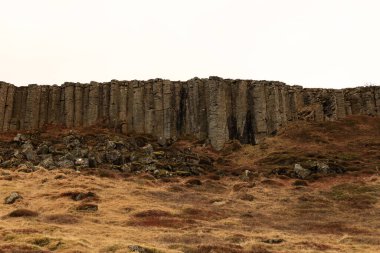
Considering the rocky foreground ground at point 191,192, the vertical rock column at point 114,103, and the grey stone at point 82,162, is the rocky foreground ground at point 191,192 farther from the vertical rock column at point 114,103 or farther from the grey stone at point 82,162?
the vertical rock column at point 114,103

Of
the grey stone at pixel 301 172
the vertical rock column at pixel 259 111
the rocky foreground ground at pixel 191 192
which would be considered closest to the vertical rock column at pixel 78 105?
the rocky foreground ground at pixel 191 192

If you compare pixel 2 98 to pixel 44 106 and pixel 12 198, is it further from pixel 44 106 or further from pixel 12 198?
pixel 12 198

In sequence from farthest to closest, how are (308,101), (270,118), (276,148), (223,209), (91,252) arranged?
1. (308,101)
2. (270,118)
3. (276,148)
4. (223,209)
5. (91,252)

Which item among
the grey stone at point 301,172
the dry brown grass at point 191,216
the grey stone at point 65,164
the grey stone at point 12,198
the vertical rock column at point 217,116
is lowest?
the dry brown grass at point 191,216

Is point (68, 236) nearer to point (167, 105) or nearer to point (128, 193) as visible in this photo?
point (128, 193)

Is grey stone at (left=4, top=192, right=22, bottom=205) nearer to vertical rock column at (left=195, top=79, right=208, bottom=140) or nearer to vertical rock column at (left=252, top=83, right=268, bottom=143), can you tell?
vertical rock column at (left=195, top=79, right=208, bottom=140)

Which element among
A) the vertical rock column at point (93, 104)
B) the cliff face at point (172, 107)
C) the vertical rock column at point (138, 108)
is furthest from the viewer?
the vertical rock column at point (93, 104)

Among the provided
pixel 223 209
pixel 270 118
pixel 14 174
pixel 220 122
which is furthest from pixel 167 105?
pixel 223 209

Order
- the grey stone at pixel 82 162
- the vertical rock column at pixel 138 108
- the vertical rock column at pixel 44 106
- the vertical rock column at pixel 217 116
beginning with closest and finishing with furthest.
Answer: the grey stone at pixel 82 162
the vertical rock column at pixel 217 116
the vertical rock column at pixel 138 108
the vertical rock column at pixel 44 106

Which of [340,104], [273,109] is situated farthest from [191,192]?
[340,104]

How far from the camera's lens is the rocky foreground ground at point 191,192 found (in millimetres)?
29688

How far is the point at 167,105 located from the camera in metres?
77.5

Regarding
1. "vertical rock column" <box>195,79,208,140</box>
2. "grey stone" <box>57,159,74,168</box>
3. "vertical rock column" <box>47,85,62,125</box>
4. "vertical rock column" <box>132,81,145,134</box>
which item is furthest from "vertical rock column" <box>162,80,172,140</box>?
"grey stone" <box>57,159,74,168</box>

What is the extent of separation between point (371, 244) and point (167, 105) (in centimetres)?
5135
